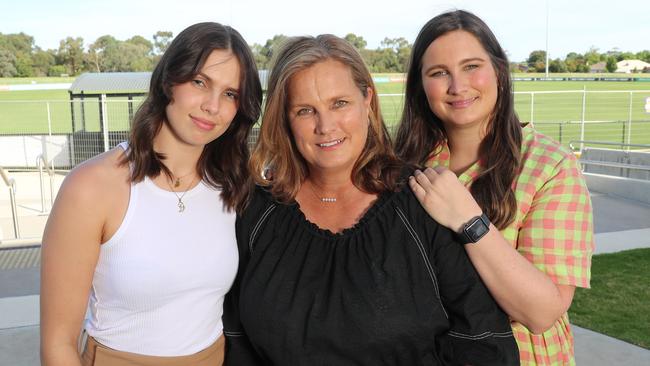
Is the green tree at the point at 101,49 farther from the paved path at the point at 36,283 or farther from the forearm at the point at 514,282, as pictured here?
the forearm at the point at 514,282

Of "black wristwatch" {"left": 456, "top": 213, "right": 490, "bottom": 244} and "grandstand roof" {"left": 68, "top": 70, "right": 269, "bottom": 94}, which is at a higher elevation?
"grandstand roof" {"left": 68, "top": 70, "right": 269, "bottom": 94}

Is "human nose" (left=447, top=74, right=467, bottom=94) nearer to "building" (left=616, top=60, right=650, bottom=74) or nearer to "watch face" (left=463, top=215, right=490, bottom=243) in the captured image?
"watch face" (left=463, top=215, right=490, bottom=243)

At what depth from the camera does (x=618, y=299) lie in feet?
18.9

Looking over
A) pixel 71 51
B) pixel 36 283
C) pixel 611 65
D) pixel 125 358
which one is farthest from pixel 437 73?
pixel 611 65

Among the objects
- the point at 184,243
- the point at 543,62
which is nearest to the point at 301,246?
the point at 184,243

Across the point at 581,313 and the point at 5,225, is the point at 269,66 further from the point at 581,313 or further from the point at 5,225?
the point at 5,225

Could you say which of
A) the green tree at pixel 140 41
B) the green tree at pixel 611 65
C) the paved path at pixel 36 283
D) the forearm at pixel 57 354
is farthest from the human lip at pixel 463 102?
the green tree at pixel 611 65

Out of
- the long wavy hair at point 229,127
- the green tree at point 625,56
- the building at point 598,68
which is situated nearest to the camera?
the long wavy hair at point 229,127

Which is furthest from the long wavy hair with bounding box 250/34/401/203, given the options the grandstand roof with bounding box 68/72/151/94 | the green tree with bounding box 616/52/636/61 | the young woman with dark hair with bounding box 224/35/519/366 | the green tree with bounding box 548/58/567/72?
the green tree with bounding box 616/52/636/61

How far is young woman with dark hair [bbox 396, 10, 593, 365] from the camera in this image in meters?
2.08

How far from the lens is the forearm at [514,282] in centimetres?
205

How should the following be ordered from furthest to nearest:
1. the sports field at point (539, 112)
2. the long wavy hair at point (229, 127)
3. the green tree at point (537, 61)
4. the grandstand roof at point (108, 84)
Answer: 1. the green tree at point (537, 61)
2. the sports field at point (539, 112)
3. the grandstand roof at point (108, 84)
4. the long wavy hair at point (229, 127)

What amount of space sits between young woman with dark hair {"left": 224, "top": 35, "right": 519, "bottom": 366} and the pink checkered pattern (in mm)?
287

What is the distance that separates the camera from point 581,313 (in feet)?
17.9
